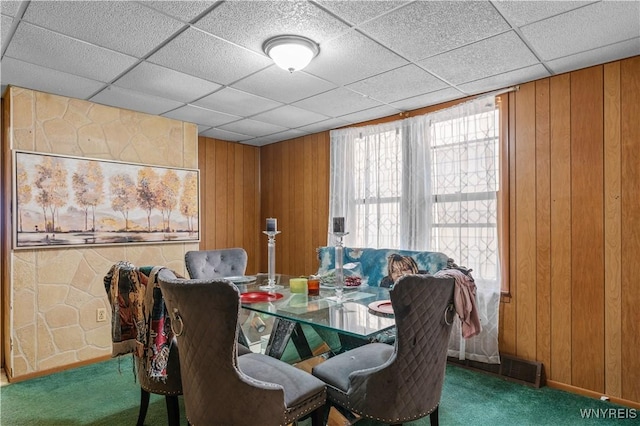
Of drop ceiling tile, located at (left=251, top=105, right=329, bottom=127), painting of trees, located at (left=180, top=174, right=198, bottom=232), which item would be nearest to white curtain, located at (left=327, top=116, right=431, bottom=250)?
drop ceiling tile, located at (left=251, top=105, right=329, bottom=127)

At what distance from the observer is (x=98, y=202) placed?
350cm

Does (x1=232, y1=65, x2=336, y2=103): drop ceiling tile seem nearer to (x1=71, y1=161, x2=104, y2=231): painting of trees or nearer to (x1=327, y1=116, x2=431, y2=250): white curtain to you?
(x1=327, y1=116, x2=431, y2=250): white curtain

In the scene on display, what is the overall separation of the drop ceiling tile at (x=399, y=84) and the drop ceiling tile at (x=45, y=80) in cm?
213

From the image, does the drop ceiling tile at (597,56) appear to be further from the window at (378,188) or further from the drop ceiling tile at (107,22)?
the drop ceiling tile at (107,22)

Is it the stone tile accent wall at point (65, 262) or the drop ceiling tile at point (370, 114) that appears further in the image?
the drop ceiling tile at point (370, 114)

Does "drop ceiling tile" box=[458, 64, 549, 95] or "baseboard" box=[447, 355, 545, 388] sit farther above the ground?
"drop ceiling tile" box=[458, 64, 549, 95]

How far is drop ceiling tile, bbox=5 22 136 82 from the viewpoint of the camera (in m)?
2.23

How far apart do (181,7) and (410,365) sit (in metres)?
2.08

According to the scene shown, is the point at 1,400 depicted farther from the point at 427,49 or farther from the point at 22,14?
the point at 427,49

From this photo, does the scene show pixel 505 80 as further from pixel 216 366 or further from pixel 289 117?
pixel 216 366

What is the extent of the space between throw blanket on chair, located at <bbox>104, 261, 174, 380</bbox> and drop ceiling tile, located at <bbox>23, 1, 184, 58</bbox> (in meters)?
1.34

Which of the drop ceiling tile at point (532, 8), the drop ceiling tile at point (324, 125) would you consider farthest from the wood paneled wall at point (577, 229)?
the drop ceiling tile at point (324, 125)

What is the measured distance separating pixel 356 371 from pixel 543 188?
7.05 feet

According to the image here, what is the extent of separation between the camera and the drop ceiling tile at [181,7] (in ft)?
6.23
